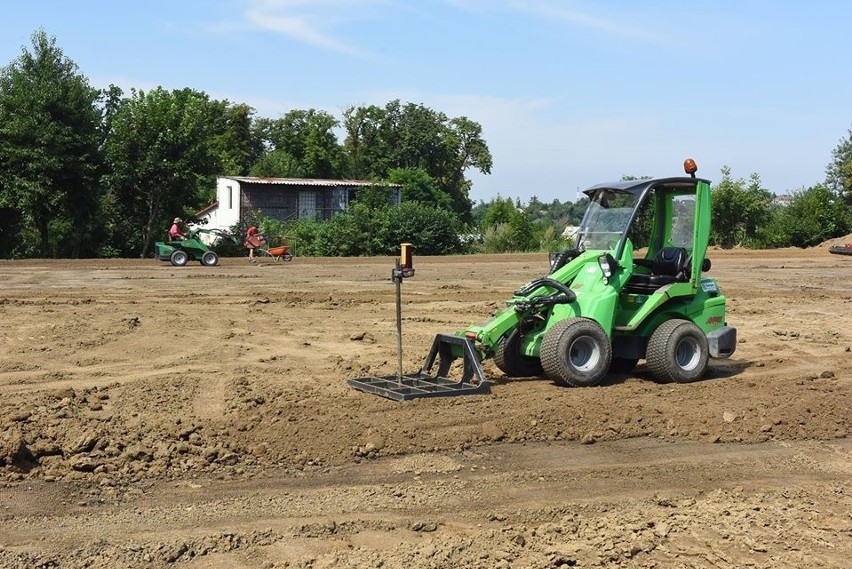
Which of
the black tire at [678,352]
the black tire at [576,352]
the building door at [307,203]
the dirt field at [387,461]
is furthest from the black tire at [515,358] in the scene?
the building door at [307,203]

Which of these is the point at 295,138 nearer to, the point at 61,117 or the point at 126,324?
the point at 61,117

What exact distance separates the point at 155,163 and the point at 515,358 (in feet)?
93.7

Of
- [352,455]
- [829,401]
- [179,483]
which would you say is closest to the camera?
[179,483]

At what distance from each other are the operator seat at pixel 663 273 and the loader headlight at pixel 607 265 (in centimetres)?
72

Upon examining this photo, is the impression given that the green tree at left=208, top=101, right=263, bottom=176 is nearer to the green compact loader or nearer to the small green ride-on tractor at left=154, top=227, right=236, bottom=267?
the small green ride-on tractor at left=154, top=227, right=236, bottom=267

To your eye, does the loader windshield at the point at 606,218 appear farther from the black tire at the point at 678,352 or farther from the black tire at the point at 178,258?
the black tire at the point at 178,258

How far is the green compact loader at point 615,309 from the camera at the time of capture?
364 inches

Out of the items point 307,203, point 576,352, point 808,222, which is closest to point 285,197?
point 307,203

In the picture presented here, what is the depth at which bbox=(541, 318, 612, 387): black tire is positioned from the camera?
915 centimetres

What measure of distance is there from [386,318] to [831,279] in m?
14.3

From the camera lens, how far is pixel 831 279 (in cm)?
2467

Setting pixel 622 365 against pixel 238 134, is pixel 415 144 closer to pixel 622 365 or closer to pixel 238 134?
pixel 238 134

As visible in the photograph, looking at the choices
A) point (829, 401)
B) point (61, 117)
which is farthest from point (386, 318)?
point (61, 117)

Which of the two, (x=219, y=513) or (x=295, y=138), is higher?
(x=295, y=138)
